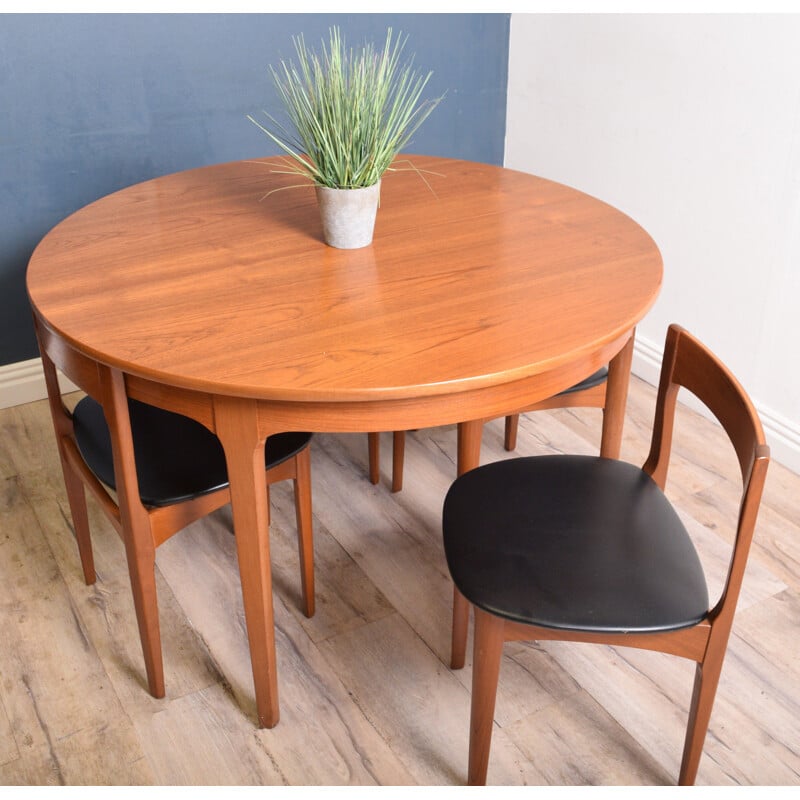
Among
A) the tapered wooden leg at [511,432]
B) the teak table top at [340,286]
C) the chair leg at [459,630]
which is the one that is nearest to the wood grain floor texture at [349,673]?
the chair leg at [459,630]

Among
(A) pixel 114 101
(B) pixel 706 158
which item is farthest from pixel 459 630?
(A) pixel 114 101

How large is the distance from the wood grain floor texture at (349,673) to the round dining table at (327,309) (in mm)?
163

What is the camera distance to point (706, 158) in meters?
2.41

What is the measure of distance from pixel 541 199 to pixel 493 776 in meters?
Answer: 1.16

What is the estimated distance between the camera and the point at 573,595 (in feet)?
4.28

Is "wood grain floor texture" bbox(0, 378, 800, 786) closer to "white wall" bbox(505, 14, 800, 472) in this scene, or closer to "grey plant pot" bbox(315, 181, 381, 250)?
"white wall" bbox(505, 14, 800, 472)

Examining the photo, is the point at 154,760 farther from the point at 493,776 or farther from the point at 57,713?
the point at 493,776

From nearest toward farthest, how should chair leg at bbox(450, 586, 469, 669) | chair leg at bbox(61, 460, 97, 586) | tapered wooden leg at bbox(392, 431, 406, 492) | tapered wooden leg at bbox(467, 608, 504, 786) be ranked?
tapered wooden leg at bbox(467, 608, 504, 786) → chair leg at bbox(450, 586, 469, 669) → chair leg at bbox(61, 460, 97, 586) → tapered wooden leg at bbox(392, 431, 406, 492)

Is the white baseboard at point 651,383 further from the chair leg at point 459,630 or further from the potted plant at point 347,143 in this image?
the potted plant at point 347,143

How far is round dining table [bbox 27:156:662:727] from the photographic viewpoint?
4.20ft

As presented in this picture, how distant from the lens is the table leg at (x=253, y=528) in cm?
131

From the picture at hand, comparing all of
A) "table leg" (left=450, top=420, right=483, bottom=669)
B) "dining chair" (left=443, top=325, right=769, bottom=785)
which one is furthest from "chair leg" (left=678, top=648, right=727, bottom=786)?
"table leg" (left=450, top=420, right=483, bottom=669)

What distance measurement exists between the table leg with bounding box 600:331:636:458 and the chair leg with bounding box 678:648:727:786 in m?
0.48

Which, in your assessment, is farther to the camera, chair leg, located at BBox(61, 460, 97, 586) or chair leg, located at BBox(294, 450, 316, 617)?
chair leg, located at BBox(61, 460, 97, 586)
